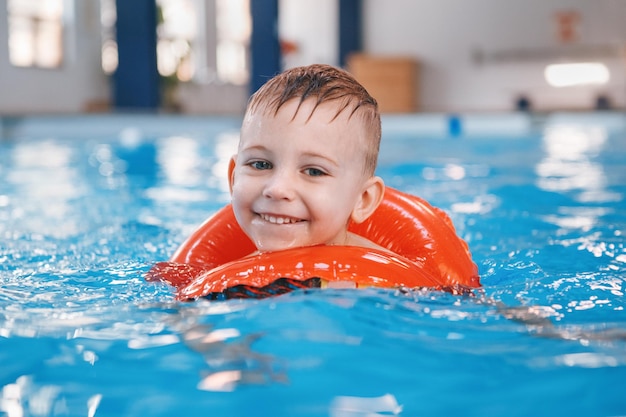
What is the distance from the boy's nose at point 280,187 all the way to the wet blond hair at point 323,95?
0.44 feet

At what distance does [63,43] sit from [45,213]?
10133 mm

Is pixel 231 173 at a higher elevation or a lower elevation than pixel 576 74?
lower

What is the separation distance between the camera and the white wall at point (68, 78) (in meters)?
12.4

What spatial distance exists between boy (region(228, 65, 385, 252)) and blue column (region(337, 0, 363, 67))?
16.4 meters

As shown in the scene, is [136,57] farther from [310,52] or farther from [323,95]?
[323,95]

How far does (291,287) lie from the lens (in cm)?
162

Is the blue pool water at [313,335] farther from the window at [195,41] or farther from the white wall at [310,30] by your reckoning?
the white wall at [310,30]

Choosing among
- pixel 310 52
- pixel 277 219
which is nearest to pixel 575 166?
pixel 277 219

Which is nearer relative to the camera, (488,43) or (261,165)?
(261,165)

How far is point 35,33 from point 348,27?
7.57m

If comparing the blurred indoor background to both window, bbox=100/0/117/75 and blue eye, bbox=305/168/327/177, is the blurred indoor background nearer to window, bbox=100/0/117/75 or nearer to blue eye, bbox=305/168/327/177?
window, bbox=100/0/117/75

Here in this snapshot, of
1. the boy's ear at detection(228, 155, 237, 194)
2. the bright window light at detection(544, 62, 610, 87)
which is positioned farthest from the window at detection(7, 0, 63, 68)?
the boy's ear at detection(228, 155, 237, 194)

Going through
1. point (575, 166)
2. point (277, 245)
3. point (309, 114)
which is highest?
point (309, 114)

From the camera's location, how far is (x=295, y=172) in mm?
1637
